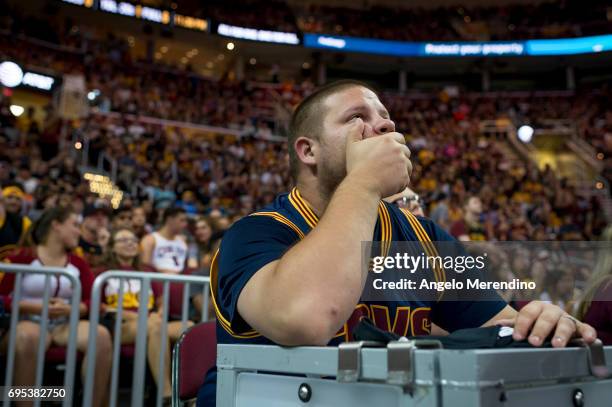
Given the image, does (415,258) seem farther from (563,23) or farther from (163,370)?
(563,23)

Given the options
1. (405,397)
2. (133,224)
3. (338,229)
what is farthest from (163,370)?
(133,224)

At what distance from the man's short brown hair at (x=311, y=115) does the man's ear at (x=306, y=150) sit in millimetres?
15

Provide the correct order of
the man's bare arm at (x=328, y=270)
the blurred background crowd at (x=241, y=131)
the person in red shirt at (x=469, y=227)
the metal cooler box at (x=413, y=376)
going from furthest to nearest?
the blurred background crowd at (x=241, y=131) < the person in red shirt at (x=469, y=227) < the man's bare arm at (x=328, y=270) < the metal cooler box at (x=413, y=376)


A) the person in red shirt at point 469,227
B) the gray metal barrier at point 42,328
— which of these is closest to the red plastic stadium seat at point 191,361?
the gray metal barrier at point 42,328

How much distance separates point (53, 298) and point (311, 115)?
8.45 ft

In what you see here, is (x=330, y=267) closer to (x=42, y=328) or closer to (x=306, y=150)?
(x=306, y=150)

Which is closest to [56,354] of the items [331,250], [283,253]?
[283,253]

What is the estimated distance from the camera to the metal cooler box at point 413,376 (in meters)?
0.68

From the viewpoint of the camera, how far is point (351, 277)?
102cm

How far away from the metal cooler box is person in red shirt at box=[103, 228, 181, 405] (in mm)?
2574

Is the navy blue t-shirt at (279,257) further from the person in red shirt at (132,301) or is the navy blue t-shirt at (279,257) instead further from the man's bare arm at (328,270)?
the person in red shirt at (132,301)

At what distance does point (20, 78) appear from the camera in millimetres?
14844

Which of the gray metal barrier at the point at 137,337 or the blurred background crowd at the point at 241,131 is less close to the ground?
the blurred background crowd at the point at 241,131

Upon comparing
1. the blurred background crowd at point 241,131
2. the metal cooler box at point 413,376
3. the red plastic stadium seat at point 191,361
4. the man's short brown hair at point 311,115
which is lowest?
the red plastic stadium seat at point 191,361
